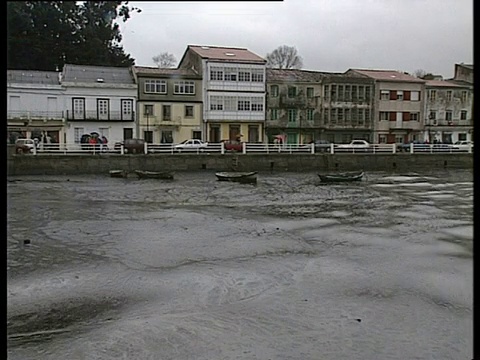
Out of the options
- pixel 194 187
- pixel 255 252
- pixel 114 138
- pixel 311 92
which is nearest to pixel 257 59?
pixel 311 92

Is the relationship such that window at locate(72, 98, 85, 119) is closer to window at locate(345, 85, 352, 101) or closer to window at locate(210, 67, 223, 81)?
window at locate(210, 67, 223, 81)

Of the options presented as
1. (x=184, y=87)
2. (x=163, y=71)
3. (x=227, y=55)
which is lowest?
(x=184, y=87)

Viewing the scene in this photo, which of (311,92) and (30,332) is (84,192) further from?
(311,92)

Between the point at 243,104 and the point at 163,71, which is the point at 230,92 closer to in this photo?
the point at 243,104

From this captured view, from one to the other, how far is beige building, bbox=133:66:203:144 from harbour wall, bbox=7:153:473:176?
2.59 meters

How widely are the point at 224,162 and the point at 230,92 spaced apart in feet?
11.4

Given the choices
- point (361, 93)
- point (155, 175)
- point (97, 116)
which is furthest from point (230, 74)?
point (155, 175)

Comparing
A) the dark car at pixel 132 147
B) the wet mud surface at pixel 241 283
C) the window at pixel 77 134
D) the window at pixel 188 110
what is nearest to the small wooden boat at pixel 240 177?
the dark car at pixel 132 147

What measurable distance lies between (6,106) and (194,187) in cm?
831

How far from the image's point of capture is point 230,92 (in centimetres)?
1510

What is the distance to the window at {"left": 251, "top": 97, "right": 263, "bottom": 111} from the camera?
15350 millimetres

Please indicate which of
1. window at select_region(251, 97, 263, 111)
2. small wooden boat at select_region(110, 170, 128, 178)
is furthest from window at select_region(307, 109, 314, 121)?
small wooden boat at select_region(110, 170, 128, 178)

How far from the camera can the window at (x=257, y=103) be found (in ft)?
50.4
